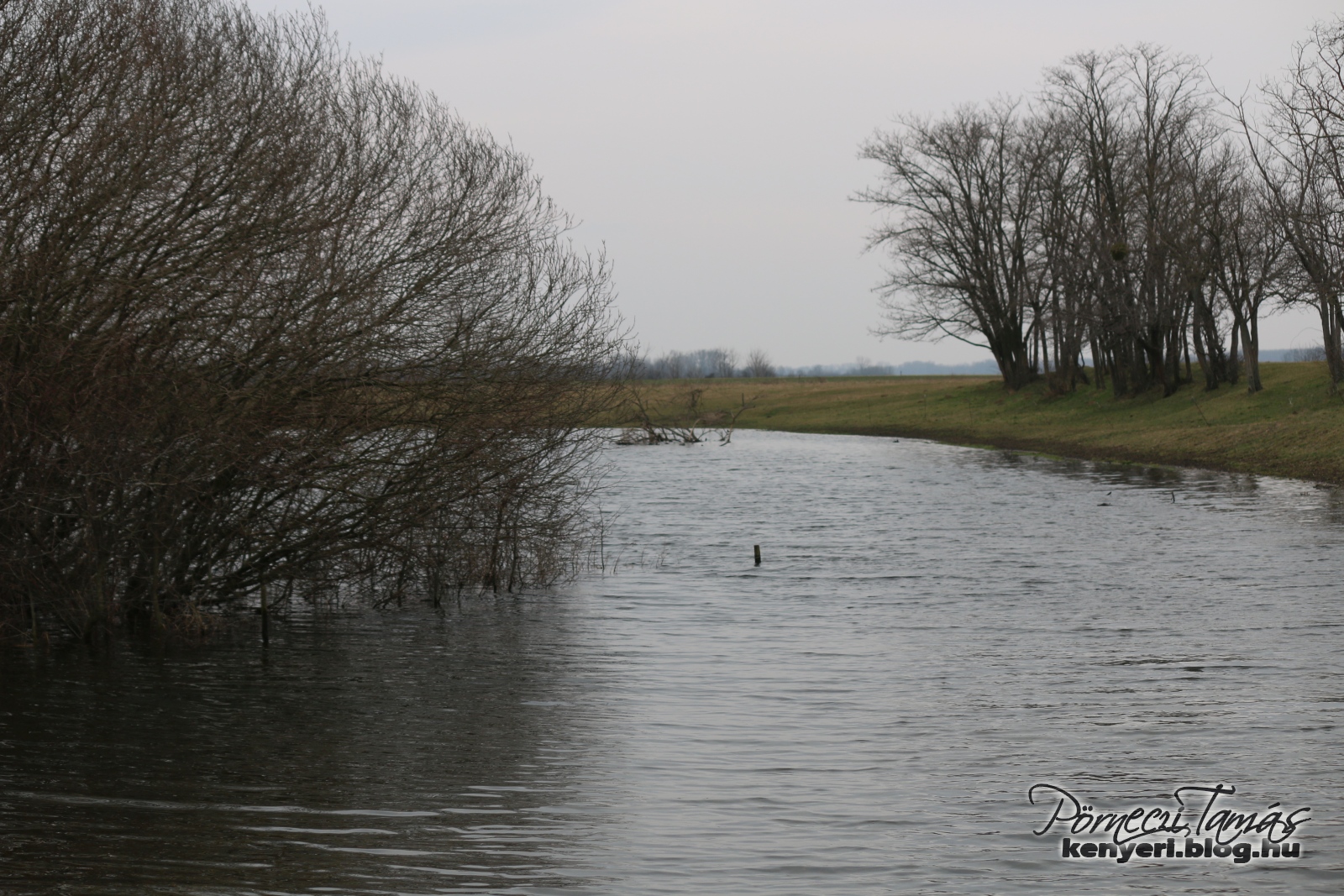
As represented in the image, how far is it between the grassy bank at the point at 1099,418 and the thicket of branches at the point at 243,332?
387 cm

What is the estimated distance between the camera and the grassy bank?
4144 cm

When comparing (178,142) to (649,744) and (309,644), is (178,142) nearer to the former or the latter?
(309,644)

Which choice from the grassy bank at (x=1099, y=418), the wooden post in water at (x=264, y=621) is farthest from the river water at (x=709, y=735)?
the grassy bank at (x=1099, y=418)

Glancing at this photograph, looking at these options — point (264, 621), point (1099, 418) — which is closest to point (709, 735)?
point (264, 621)

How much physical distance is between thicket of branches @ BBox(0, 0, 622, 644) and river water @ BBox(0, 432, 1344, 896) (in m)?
1.36

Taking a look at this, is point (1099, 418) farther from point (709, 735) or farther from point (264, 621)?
point (709, 735)

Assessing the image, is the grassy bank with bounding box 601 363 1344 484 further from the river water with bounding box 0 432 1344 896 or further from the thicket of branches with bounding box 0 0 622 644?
the river water with bounding box 0 432 1344 896

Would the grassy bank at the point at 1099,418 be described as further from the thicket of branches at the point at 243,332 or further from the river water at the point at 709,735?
the river water at the point at 709,735

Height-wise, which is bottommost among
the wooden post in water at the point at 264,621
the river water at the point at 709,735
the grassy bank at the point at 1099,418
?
the river water at the point at 709,735

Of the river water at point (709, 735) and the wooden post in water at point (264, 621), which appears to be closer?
the river water at point (709, 735)

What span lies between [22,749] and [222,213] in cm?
652

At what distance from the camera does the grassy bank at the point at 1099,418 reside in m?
41.4

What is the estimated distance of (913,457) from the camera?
54.6 metres

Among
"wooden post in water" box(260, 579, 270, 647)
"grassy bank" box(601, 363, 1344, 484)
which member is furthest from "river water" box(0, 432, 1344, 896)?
"grassy bank" box(601, 363, 1344, 484)
